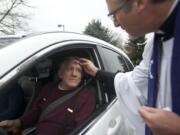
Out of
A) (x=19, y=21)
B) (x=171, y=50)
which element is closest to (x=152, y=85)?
(x=171, y=50)

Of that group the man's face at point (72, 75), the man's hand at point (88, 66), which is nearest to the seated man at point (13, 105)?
the man's face at point (72, 75)

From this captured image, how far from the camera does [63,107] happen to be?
11.5 feet

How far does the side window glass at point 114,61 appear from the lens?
424cm

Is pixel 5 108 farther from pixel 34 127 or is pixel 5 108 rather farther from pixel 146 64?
pixel 146 64

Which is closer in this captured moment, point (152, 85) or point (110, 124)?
point (152, 85)

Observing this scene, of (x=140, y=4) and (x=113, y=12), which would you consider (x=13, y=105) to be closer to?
(x=113, y=12)

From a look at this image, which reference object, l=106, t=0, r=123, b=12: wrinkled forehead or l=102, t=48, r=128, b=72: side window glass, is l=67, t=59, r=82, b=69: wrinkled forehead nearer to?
l=102, t=48, r=128, b=72: side window glass

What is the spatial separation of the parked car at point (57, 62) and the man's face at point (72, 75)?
0.10 m

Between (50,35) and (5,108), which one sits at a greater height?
(50,35)

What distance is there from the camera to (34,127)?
3.72 metres

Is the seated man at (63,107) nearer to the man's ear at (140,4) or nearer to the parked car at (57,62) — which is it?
the parked car at (57,62)

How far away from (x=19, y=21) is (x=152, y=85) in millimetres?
30490

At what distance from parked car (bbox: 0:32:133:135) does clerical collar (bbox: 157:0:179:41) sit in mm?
808

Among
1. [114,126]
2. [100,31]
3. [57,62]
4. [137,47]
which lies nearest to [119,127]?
[114,126]
